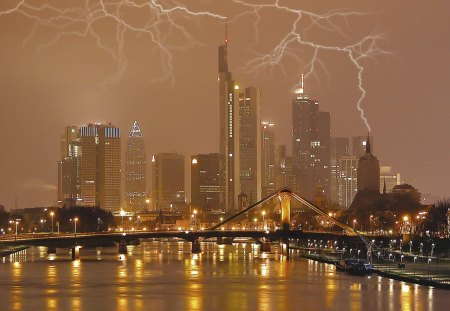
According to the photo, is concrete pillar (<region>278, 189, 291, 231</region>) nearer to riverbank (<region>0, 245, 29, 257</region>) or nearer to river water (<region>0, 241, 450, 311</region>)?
river water (<region>0, 241, 450, 311</region>)

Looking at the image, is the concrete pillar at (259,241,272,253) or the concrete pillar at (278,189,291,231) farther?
the concrete pillar at (259,241,272,253)

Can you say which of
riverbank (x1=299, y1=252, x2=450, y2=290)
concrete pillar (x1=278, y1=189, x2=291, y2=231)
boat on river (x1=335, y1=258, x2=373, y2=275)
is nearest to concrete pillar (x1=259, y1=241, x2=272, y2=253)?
concrete pillar (x1=278, y1=189, x2=291, y2=231)

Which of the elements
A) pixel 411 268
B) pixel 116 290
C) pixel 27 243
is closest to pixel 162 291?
pixel 116 290

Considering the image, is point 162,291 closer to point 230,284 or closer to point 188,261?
point 230,284

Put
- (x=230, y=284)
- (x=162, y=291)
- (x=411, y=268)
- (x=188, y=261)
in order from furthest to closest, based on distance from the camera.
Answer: (x=188, y=261) → (x=411, y=268) → (x=230, y=284) → (x=162, y=291)

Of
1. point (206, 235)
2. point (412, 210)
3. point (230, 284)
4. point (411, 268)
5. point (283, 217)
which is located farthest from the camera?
point (412, 210)

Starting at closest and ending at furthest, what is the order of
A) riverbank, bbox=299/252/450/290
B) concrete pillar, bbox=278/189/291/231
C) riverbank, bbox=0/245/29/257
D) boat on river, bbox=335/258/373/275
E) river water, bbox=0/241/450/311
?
1. river water, bbox=0/241/450/311
2. riverbank, bbox=299/252/450/290
3. boat on river, bbox=335/258/373/275
4. riverbank, bbox=0/245/29/257
5. concrete pillar, bbox=278/189/291/231

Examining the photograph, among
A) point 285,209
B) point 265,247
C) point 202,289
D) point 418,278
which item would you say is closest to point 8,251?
point 265,247
